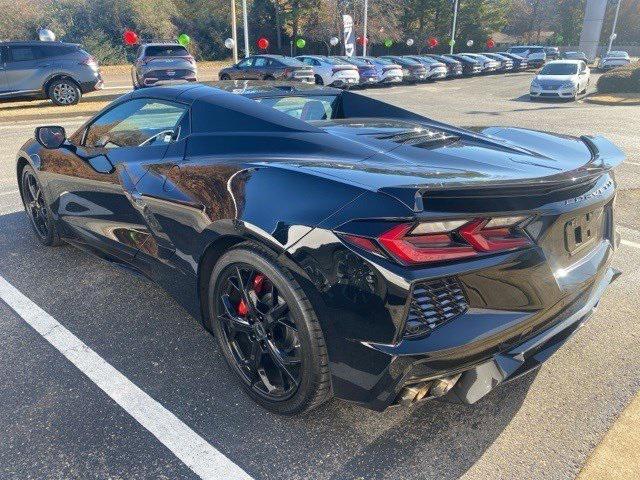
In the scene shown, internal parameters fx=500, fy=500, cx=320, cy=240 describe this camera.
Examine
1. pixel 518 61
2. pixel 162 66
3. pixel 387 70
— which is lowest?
pixel 518 61

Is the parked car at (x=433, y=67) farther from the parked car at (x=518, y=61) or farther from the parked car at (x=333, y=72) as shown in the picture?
the parked car at (x=518, y=61)

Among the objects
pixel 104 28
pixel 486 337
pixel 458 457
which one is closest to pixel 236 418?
pixel 458 457

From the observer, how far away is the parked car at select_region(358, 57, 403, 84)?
23812 mm

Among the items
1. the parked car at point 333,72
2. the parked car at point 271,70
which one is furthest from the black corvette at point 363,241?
the parked car at point 333,72

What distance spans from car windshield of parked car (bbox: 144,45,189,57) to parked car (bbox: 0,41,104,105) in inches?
97.3

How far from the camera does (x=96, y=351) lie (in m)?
2.85

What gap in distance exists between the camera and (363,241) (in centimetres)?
183

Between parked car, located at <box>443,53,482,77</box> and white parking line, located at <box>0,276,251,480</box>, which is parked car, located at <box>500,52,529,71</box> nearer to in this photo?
parked car, located at <box>443,53,482,77</box>

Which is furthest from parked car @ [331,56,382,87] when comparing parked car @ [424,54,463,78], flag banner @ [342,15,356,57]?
parked car @ [424,54,463,78]

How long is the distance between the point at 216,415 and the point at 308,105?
2.04 meters

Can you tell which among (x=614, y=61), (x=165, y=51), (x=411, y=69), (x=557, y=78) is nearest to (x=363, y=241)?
(x=165, y=51)

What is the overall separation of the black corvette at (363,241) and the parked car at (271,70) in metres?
15.9

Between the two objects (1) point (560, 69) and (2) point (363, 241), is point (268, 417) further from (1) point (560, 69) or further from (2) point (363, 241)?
(1) point (560, 69)

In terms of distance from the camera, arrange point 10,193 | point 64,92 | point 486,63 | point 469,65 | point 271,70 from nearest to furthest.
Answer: point 10,193, point 64,92, point 271,70, point 469,65, point 486,63
